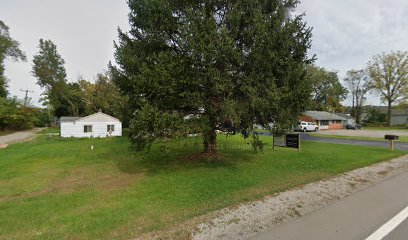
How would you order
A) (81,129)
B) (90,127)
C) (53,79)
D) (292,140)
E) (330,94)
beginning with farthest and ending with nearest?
(330,94) → (53,79) → (90,127) → (81,129) → (292,140)

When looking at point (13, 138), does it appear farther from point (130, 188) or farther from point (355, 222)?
point (355, 222)

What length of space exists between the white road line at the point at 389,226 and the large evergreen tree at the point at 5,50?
51608 mm

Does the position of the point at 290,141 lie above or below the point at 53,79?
below

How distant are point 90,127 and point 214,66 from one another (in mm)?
23462

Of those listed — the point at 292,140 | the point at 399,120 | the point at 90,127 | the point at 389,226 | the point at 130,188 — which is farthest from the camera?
the point at 399,120

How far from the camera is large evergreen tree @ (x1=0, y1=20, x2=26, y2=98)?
133 feet

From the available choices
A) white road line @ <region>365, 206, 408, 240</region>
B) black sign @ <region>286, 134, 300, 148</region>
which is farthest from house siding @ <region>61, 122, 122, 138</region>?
white road line @ <region>365, 206, 408, 240</region>

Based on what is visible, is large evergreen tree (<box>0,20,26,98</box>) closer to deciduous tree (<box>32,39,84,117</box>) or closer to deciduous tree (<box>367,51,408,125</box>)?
deciduous tree (<box>32,39,84,117</box>)

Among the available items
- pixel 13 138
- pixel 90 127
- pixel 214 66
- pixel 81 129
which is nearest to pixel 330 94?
pixel 90 127

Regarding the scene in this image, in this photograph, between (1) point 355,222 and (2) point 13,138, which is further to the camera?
(2) point 13,138

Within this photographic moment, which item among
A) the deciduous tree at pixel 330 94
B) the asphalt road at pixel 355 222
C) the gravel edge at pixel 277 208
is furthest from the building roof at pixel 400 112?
the asphalt road at pixel 355 222

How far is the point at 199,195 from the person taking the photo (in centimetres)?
651

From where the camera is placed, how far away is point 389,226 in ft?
14.9

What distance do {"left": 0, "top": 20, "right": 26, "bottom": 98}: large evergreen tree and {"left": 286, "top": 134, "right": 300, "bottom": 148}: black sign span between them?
46.4 meters
